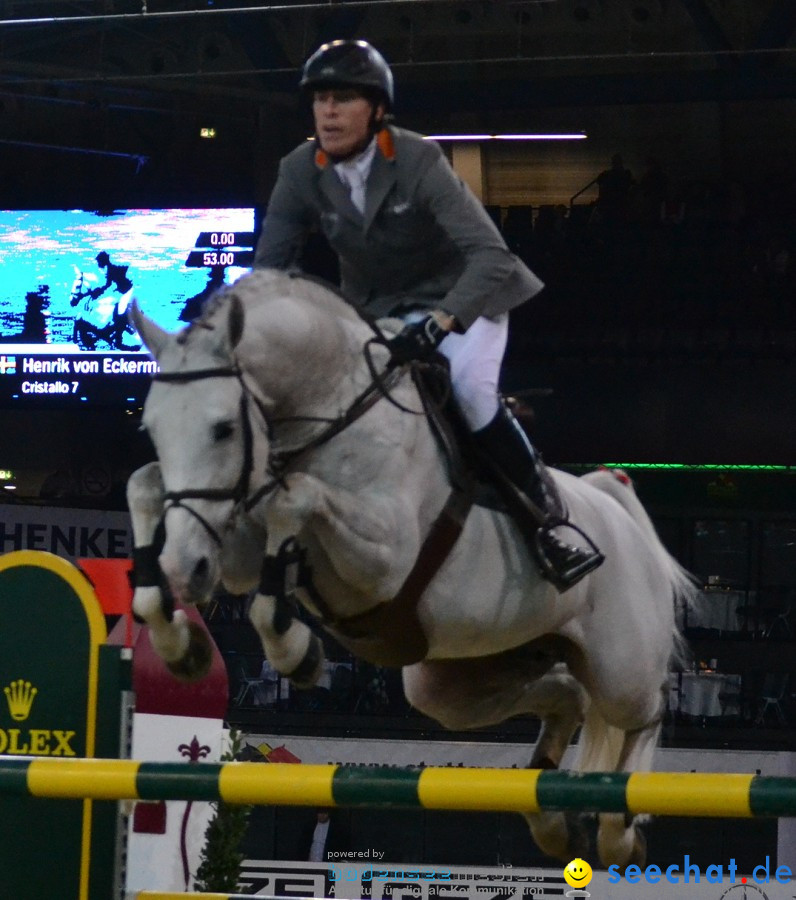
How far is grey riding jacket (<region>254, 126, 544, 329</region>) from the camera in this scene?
351cm

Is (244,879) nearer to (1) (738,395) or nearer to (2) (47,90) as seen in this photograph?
(1) (738,395)

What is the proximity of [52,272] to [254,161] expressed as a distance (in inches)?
139

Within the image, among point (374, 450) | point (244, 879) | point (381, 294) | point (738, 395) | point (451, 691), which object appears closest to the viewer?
point (374, 450)

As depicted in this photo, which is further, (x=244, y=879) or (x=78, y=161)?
(x=78, y=161)

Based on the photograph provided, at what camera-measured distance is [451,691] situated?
13.7ft

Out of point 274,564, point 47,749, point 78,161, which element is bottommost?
point 47,749

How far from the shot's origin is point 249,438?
3033 mm

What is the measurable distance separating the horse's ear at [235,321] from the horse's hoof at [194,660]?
61 centimetres

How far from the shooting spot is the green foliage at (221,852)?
488 cm

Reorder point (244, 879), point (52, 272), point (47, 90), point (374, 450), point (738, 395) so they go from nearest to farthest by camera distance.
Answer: point (374, 450)
point (244, 879)
point (52, 272)
point (738, 395)
point (47, 90)

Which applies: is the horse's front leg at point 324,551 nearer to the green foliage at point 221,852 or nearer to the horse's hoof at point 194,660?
the horse's hoof at point 194,660

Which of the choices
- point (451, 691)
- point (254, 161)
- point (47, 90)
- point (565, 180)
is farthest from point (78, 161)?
point (451, 691)

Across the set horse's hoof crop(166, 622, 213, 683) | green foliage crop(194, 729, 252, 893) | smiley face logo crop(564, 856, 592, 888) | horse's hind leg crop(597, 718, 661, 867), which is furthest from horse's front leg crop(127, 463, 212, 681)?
smiley face logo crop(564, 856, 592, 888)

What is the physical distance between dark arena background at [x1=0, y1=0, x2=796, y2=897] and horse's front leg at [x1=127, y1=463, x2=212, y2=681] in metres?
6.84
